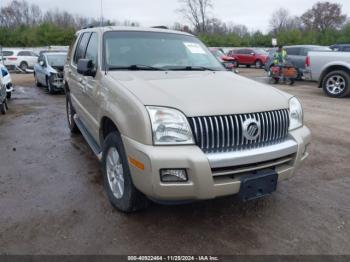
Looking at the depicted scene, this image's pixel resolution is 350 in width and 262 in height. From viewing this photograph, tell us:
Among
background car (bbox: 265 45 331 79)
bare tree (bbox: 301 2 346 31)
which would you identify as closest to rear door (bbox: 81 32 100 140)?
background car (bbox: 265 45 331 79)

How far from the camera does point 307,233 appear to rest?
3.21m

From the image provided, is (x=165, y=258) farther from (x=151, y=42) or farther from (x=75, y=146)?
(x=75, y=146)

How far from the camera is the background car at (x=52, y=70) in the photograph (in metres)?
12.0

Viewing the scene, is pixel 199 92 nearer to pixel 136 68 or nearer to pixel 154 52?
pixel 136 68

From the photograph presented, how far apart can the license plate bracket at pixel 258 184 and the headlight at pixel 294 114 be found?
2.05ft

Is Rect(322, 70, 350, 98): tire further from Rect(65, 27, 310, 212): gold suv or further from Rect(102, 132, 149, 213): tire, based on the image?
Rect(102, 132, 149, 213): tire

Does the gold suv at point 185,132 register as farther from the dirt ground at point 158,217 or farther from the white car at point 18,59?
the white car at point 18,59

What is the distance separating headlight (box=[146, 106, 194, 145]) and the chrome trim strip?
249 mm

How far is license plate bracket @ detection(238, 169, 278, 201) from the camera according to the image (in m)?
2.93

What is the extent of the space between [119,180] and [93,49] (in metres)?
1.92

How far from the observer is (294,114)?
3.52 m

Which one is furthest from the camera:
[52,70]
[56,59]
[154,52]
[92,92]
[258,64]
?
[258,64]

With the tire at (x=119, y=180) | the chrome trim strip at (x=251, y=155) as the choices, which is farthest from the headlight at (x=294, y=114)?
the tire at (x=119, y=180)

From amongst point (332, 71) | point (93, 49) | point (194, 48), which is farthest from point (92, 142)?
point (332, 71)
